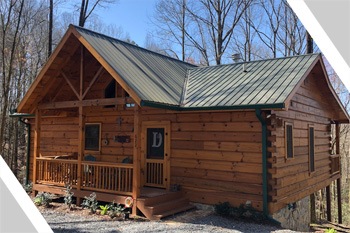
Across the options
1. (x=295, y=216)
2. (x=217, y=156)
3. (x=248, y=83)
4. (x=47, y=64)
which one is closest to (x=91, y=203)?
(x=217, y=156)

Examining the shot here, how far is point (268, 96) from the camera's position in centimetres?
799

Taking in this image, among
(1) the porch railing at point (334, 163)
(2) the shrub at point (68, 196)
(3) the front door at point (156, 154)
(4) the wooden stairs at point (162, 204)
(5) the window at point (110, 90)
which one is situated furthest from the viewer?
(1) the porch railing at point (334, 163)

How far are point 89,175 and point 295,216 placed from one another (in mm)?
6202

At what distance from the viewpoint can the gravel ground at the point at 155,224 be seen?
22.7 ft

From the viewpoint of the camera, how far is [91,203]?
29.3 feet

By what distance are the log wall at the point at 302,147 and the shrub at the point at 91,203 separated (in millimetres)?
4310

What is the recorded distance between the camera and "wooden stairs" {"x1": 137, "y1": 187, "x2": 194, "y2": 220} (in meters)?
7.84

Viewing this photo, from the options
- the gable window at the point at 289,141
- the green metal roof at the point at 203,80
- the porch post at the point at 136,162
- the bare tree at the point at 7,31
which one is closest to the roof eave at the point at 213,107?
the green metal roof at the point at 203,80

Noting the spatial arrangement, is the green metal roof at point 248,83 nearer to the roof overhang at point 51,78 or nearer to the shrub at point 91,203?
the roof overhang at point 51,78

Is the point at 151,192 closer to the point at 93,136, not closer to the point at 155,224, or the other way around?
the point at 155,224

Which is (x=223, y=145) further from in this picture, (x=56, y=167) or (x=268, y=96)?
(x=56, y=167)

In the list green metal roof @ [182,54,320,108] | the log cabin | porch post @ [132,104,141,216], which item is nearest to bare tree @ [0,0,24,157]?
the log cabin

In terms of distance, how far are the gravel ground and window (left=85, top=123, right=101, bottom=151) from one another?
304cm

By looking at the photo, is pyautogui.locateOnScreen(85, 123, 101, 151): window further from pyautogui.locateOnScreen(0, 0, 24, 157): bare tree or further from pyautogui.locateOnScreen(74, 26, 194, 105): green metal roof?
pyautogui.locateOnScreen(0, 0, 24, 157): bare tree
